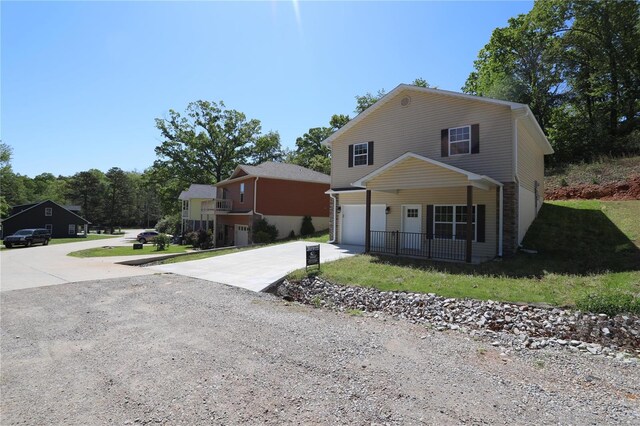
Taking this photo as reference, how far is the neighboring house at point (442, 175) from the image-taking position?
1284 centimetres

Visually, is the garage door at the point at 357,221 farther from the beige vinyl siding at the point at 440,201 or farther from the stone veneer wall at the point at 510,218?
the stone veneer wall at the point at 510,218

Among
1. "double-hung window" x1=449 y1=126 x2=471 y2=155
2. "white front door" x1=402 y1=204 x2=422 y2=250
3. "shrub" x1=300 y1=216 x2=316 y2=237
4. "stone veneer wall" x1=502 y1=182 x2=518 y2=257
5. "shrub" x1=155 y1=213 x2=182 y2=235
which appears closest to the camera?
"stone veneer wall" x1=502 y1=182 x2=518 y2=257

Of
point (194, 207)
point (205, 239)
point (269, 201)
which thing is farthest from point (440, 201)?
point (194, 207)

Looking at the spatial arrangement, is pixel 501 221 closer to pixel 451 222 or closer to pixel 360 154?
pixel 451 222

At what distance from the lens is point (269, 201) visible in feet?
85.8

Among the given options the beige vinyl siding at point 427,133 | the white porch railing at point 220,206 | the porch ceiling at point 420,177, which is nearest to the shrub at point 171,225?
the white porch railing at point 220,206

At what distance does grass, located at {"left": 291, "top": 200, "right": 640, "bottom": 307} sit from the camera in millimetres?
8070

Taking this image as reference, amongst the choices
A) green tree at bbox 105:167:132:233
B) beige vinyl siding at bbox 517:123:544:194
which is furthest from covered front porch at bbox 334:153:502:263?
green tree at bbox 105:167:132:233

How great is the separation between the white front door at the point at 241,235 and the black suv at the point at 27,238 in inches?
892

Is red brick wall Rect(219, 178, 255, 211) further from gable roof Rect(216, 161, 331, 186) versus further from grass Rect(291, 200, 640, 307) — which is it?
grass Rect(291, 200, 640, 307)

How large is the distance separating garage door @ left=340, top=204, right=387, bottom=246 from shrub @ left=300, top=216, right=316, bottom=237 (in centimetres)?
861

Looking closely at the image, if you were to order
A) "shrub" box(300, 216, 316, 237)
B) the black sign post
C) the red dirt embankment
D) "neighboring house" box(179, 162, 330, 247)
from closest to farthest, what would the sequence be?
the black sign post
the red dirt embankment
"neighboring house" box(179, 162, 330, 247)
"shrub" box(300, 216, 316, 237)

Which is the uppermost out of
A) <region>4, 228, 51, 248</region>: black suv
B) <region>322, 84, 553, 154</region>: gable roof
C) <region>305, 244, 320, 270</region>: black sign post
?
<region>322, 84, 553, 154</region>: gable roof

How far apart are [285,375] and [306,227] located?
22215mm
